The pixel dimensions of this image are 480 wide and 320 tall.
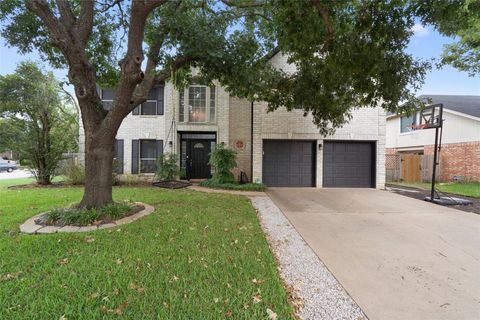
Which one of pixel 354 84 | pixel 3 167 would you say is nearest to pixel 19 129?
pixel 354 84

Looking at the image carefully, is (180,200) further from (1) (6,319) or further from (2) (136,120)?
(2) (136,120)

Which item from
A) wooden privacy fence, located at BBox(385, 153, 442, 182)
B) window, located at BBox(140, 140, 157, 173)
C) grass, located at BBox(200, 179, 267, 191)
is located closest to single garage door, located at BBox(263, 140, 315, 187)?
grass, located at BBox(200, 179, 267, 191)

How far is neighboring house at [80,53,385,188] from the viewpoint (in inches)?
438

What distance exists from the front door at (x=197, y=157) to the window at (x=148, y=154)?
1.78m

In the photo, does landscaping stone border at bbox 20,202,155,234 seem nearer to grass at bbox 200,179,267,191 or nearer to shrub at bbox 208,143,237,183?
grass at bbox 200,179,267,191

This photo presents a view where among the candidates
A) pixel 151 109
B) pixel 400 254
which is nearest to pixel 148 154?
pixel 151 109

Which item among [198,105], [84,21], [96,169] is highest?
[84,21]

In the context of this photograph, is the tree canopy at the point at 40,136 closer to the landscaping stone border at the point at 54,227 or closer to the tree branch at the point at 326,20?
the landscaping stone border at the point at 54,227

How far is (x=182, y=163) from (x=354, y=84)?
28.2ft

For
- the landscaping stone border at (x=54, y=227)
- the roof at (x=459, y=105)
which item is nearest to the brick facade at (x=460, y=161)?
the roof at (x=459, y=105)

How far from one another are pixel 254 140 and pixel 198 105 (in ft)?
11.3

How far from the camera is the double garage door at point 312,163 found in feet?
37.3

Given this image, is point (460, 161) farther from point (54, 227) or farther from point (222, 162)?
point (54, 227)

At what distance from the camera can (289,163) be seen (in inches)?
451
